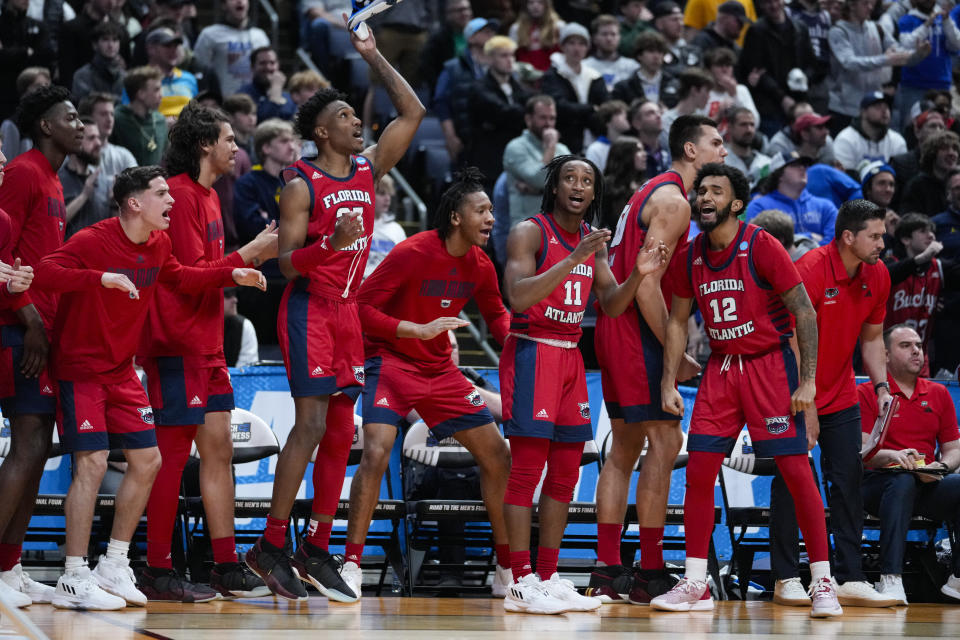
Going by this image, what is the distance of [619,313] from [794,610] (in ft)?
6.35

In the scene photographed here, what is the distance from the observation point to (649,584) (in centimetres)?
739

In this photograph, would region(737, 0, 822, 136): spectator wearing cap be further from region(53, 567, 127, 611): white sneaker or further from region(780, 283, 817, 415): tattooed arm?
region(53, 567, 127, 611): white sneaker

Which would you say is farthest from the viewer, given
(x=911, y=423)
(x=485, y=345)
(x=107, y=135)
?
(x=485, y=345)

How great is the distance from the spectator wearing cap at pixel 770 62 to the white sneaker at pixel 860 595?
24.9ft

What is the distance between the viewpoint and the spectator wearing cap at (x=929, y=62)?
49.9 feet

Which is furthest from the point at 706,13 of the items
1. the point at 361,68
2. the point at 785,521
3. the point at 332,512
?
the point at 332,512

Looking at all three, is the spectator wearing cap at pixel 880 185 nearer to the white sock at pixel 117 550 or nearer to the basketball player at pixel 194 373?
the basketball player at pixel 194 373

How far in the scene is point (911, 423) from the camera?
347 inches

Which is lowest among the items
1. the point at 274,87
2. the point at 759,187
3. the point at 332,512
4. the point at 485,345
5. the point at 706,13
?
the point at 332,512

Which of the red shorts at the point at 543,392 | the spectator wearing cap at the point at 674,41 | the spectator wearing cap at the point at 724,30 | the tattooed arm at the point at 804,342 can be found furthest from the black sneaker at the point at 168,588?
the spectator wearing cap at the point at 724,30

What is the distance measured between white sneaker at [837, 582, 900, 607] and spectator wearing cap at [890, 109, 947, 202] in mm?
5868

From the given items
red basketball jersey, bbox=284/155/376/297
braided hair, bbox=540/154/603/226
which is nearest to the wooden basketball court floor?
red basketball jersey, bbox=284/155/376/297

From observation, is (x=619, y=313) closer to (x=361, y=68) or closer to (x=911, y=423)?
(x=911, y=423)

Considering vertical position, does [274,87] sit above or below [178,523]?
above
